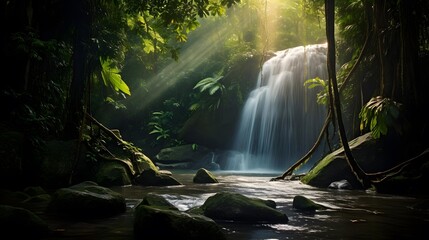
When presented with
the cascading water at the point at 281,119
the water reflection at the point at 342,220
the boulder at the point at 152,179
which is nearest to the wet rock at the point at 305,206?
the water reflection at the point at 342,220

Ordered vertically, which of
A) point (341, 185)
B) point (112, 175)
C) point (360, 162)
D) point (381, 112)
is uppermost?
point (381, 112)

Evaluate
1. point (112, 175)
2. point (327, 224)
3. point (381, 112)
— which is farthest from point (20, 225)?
point (381, 112)

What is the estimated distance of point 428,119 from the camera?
8.37 metres

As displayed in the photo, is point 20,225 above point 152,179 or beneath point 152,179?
beneath

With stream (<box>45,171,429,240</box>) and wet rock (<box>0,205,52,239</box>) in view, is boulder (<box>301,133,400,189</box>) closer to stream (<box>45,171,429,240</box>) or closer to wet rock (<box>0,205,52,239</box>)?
stream (<box>45,171,429,240</box>)

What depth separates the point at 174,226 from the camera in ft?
11.4

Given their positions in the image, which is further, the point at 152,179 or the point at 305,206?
the point at 152,179

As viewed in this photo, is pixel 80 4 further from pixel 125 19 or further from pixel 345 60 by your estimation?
pixel 345 60

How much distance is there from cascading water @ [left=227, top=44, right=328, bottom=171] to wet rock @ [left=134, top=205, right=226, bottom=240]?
1343cm

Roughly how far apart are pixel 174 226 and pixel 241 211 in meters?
1.29

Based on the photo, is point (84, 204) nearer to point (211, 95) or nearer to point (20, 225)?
point (20, 225)

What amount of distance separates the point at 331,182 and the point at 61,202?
236 inches

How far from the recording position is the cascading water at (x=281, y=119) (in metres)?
17.2

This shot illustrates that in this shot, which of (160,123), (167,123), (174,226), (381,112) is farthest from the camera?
(160,123)
